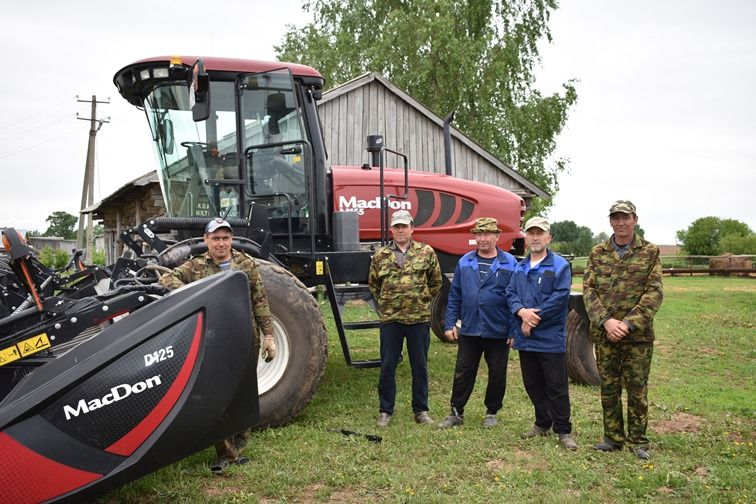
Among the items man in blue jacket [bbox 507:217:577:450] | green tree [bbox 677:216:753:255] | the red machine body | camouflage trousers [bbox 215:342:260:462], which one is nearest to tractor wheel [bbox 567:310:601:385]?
the red machine body

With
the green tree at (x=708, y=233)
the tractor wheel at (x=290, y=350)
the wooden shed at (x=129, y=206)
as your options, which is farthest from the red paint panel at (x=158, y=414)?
the green tree at (x=708, y=233)

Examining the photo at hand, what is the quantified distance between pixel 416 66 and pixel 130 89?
1947cm

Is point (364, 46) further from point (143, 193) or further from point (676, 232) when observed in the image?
point (676, 232)

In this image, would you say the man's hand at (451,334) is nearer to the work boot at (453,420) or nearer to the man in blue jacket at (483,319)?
the man in blue jacket at (483,319)

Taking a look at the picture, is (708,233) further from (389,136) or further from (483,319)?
(483,319)

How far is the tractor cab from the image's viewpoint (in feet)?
20.6

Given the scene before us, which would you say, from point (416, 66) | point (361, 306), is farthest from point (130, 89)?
point (416, 66)

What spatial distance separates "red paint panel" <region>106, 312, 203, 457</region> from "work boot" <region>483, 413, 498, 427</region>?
3007mm

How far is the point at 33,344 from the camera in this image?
143 inches

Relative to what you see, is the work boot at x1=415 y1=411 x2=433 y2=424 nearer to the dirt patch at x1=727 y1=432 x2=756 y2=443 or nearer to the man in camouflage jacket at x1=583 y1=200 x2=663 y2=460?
the man in camouflage jacket at x1=583 y1=200 x2=663 y2=460

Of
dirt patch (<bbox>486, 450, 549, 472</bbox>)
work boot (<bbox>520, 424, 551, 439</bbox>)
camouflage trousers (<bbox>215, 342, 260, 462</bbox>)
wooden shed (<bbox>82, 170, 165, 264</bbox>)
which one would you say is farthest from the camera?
wooden shed (<bbox>82, 170, 165, 264</bbox>)

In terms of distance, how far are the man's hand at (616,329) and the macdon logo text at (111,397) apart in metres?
3.06

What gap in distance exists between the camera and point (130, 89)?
6465 millimetres

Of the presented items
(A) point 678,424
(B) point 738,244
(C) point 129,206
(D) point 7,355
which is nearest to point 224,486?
(D) point 7,355
